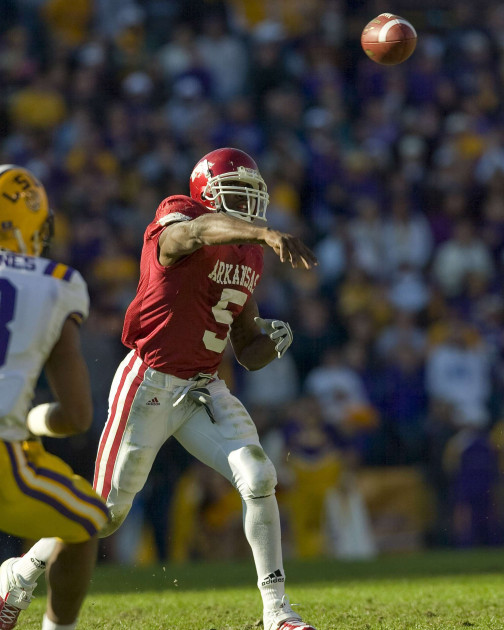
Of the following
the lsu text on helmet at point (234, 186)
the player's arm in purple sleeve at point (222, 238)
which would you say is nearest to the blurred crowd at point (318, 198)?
the lsu text on helmet at point (234, 186)

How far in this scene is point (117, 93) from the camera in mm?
12773

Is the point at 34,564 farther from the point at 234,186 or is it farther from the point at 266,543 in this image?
the point at 234,186

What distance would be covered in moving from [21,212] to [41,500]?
3.20 ft

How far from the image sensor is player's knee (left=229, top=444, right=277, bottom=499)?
4.94 metres

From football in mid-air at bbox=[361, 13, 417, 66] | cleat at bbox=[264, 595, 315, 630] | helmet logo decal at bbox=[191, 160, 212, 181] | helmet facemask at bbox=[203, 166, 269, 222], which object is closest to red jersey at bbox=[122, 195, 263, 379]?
helmet facemask at bbox=[203, 166, 269, 222]

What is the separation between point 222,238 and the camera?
4789 millimetres

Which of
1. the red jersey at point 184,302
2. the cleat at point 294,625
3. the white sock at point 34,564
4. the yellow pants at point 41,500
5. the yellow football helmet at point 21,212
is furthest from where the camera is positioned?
the red jersey at point 184,302

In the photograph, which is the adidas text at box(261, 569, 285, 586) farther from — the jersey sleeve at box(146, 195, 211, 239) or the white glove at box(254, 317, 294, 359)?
the jersey sleeve at box(146, 195, 211, 239)

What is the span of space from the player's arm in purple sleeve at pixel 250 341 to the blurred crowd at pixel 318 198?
363 cm

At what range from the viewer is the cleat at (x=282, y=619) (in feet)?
15.6

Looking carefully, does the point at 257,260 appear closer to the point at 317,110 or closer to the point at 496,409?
the point at 496,409

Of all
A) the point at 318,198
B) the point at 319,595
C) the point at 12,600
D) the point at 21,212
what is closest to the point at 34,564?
the point at 12,600

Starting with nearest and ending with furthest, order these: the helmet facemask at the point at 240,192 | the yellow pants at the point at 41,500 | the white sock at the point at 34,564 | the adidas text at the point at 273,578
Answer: the yellow pants at the point at 41,500, the adidas text at the point at 273,578, the white sock at the point at 34,564, the helmet facemask at the point at 240,192

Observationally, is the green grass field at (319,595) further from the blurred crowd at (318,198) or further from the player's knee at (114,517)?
the blurred crowd at (318,198)
